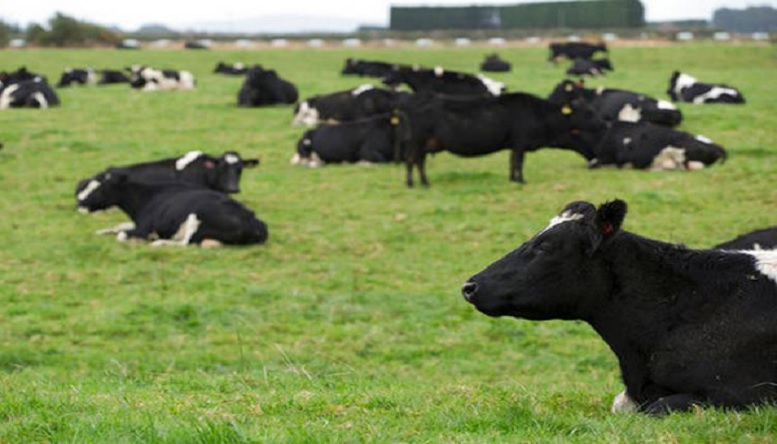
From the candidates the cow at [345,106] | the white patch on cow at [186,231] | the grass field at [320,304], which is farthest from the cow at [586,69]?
the white patch on cow at [186,231]

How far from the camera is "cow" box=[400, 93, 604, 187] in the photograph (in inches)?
850

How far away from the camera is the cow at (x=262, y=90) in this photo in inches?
1378

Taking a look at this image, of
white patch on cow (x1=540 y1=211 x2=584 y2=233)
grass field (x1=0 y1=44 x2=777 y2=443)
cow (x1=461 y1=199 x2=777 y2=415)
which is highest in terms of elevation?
white patch on cow (x1=540 y1=211 x2=584 y2=233)

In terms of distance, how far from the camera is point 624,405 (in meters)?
7.54

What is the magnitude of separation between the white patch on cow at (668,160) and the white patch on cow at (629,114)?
505 centimetres

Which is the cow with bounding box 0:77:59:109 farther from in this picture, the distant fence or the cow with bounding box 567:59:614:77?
the distant fence

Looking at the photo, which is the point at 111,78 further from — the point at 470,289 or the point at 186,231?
the point at 470,289

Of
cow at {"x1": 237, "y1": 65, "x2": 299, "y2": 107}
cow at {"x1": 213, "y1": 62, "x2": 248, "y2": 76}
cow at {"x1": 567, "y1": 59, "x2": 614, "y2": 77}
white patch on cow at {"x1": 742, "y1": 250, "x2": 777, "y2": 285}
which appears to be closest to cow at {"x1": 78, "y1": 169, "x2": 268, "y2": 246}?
white patch on cow at {"x1": 742, "y1": 250, "x2": 777, "y2": 285}

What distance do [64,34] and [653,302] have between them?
79.1 m

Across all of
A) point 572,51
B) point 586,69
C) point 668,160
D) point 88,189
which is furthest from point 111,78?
point 668,160

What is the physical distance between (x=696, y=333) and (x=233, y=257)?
9576mm

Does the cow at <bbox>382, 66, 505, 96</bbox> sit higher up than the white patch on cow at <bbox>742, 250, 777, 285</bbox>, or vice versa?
the white patch on cow at <bbox>742, 250, 777, 285</bbox>

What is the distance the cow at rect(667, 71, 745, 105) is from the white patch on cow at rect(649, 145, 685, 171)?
1032 cm

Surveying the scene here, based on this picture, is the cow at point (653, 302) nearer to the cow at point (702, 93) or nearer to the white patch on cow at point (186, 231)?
the white patch on cow at point (186, 231)
